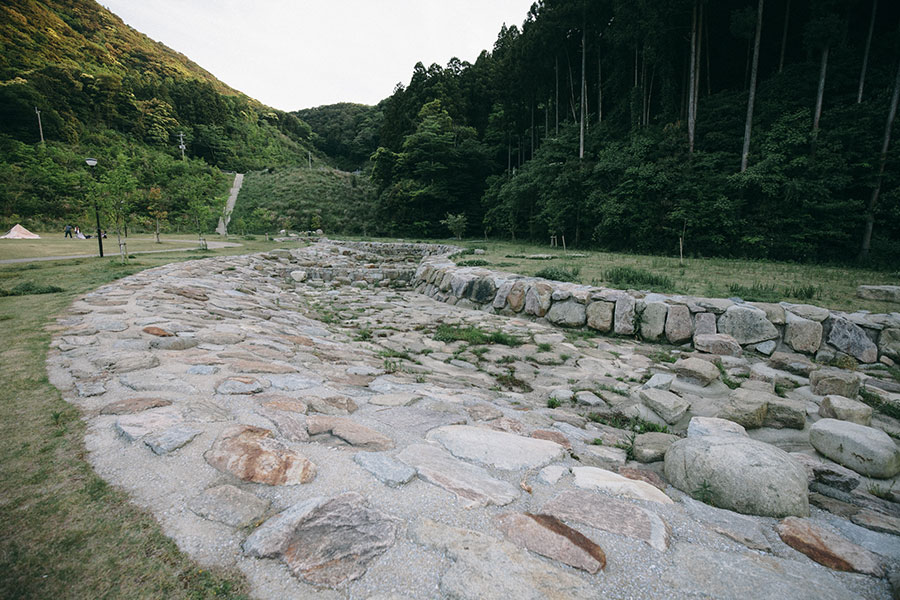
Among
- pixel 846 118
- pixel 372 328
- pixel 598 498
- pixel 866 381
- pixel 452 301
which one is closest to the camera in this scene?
pixel 598 498

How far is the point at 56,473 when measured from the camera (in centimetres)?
146

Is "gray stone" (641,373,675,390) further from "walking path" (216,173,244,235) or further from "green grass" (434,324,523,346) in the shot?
"walking path" (216,173,244,235)

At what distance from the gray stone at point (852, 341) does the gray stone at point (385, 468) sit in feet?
17.4

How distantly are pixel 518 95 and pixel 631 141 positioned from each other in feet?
33.2

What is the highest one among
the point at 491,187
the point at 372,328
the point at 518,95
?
the point at 518,95

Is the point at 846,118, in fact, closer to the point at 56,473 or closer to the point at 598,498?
the point at 598,498

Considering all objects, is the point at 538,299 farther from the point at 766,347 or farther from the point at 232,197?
the point at 232,197

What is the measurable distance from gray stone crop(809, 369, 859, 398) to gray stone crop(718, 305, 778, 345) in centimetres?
119

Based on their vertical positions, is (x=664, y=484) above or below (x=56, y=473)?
below

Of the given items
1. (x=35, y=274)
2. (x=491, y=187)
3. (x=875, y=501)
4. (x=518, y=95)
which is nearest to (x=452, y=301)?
(x=875, y=501)

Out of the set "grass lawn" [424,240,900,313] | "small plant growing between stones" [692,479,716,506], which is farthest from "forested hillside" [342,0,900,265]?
"small plant growing between stones" [692,479,716,506]

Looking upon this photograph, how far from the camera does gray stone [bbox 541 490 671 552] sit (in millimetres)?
1360

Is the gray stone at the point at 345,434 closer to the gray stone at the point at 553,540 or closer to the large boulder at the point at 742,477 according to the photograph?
the gray stone at the point at 553,540

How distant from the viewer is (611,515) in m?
1.47
